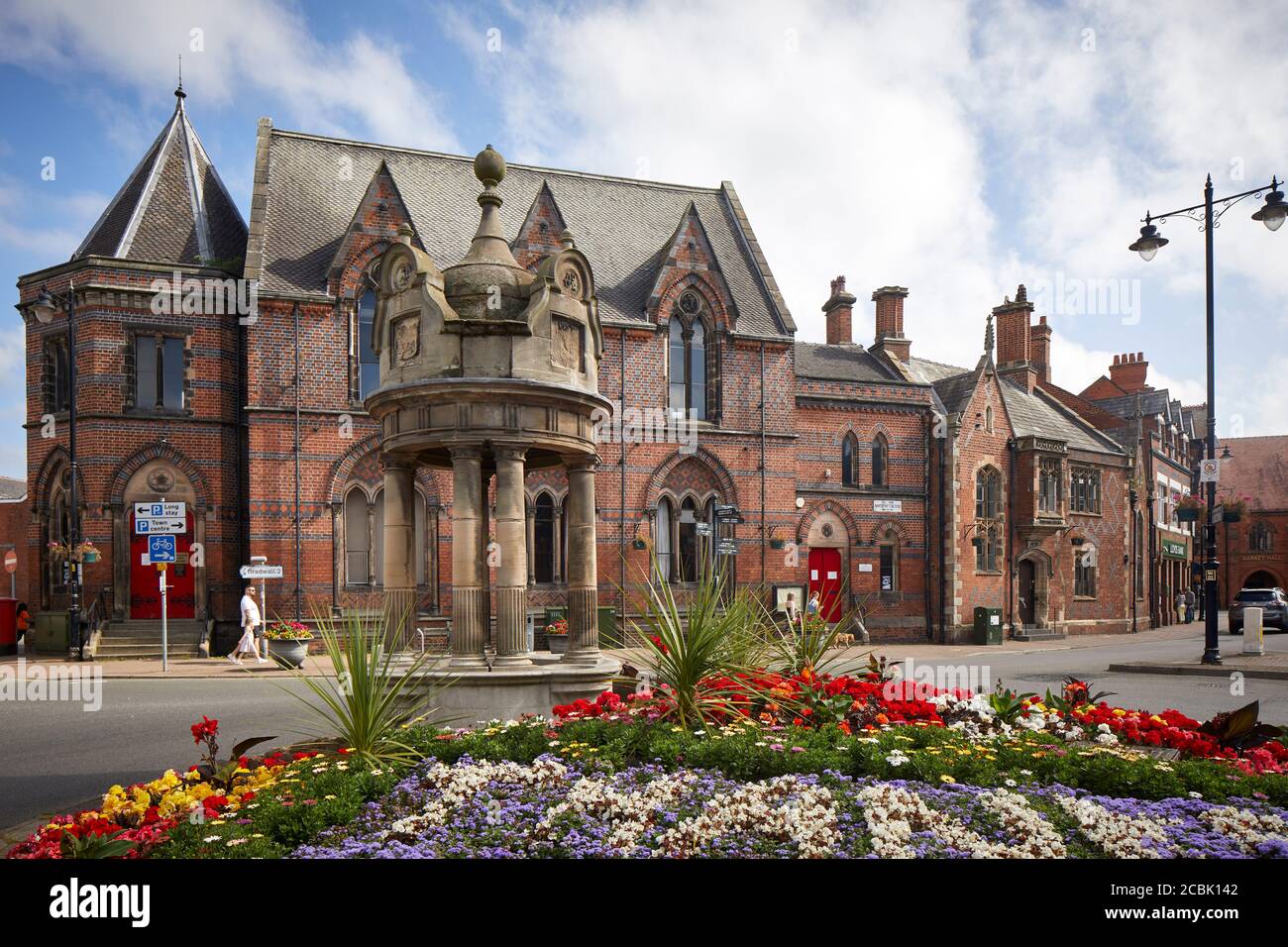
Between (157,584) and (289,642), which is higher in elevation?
(157,584)

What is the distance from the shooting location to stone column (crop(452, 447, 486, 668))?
9055 mm

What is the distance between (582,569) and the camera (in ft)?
32.6

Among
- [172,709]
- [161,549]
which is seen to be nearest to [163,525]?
[161,549]

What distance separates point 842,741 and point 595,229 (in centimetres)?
2430

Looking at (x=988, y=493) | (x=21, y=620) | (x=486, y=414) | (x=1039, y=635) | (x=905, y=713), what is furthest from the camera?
(x=1039, y=635)

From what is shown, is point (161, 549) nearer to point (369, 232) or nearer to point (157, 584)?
point (157, 584)

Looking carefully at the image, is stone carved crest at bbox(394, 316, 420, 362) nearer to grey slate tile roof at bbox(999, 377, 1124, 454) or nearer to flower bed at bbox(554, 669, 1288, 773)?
flower bed at bbox(554, 669, 1288, 773)

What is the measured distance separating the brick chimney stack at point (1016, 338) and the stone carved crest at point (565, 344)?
34298 millimetres

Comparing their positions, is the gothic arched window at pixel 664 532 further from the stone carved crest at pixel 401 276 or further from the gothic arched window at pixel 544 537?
the stone carved crest at pixel 401 276

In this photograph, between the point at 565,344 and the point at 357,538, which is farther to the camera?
the point at 357,538

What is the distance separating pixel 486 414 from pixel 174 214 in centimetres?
2023

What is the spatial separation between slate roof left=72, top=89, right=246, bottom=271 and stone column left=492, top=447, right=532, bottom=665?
18.2 m
